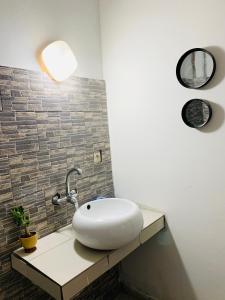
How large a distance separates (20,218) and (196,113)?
3.94ft

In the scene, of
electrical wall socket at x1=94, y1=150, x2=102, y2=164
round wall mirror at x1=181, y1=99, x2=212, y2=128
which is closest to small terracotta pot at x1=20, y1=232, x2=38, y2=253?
electrical wall socket at x1=94, y1=150, x2=102, y2=164

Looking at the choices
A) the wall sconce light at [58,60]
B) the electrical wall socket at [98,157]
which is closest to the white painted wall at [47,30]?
the wall sconce light at [58,60]

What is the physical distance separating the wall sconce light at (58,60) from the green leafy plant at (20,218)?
837 millimetres

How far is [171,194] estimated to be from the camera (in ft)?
5.21

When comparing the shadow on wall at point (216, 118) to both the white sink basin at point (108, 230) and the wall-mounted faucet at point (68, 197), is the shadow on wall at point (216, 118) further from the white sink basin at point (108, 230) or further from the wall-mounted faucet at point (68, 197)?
the wall-mounted faucet at point (68, 197)

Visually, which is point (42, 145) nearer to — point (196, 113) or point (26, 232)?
point (26, 232)

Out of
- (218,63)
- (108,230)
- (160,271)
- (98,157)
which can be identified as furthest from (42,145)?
(160,271)

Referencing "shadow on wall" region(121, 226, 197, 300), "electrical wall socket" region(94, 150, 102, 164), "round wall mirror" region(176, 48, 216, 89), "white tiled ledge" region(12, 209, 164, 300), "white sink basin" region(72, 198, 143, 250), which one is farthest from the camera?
"electrical wall socket" region(94, 150, 102, 164)

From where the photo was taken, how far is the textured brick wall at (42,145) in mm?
1264

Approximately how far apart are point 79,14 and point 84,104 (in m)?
0.65

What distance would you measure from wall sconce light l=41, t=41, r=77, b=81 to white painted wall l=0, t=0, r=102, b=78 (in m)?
0.07

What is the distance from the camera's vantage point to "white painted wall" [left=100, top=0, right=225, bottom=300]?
1.36 m

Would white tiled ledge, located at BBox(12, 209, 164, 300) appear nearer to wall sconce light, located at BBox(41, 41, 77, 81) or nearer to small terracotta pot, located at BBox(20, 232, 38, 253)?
small terracotta pot, located at BBox(20, 232, 38, 253)

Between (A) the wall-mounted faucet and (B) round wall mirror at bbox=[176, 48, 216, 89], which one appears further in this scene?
(A) the wall-mounted faucet
